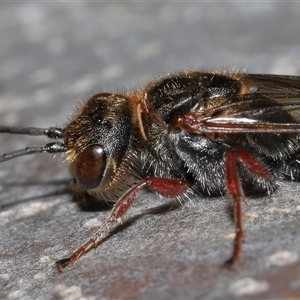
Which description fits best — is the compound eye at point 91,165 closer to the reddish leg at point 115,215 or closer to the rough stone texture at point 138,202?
the reddish leg at point 115,215

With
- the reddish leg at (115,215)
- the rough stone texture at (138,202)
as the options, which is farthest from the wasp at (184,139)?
the rough stone texture at (138,202)

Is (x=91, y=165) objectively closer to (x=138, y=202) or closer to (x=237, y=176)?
(x=138, y=202)

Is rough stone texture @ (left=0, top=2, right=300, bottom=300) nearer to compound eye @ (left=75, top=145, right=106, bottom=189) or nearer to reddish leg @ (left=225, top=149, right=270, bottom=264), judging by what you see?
reddish leg @ (left=225, top=149, right=270, bottom=264)

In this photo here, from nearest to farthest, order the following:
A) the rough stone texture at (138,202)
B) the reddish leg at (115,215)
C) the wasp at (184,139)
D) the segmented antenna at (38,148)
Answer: the rough stone texture at (138,202) → the reddish leg at (115,215) → the wasp at (184,139) → the segmented antenna at (38,148)

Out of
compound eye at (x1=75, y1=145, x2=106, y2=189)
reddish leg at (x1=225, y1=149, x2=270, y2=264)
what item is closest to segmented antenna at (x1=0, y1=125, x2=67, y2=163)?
compound eye at (x1=75, y1=145, x2=106, y2=189)

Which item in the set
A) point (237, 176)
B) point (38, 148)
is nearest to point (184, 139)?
point (237, 176)

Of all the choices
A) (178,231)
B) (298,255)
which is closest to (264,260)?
(298,255)

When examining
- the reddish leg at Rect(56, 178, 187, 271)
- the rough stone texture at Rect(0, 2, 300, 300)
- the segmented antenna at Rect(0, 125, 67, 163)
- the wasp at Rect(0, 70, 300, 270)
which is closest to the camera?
the rough stone texture at Rect(0, 2, 300, 300)

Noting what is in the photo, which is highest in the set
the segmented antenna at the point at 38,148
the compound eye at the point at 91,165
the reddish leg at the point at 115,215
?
the segmented antenna at the point at 38,148
